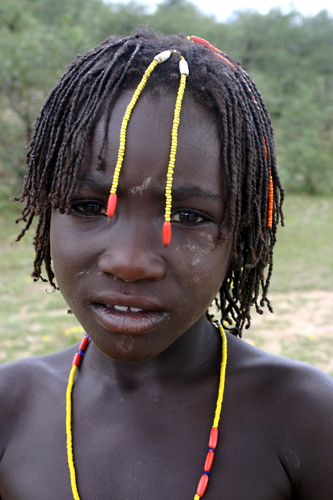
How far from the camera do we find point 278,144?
45.3 feet

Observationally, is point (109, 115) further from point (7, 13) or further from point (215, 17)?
point (215, 17)

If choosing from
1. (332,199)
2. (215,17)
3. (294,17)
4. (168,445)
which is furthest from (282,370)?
A: (215,17)

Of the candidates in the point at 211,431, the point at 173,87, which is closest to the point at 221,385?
the point at 211,431

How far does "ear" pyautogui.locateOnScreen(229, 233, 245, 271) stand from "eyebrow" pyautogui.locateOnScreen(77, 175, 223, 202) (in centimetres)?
23

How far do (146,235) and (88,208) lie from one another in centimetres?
22

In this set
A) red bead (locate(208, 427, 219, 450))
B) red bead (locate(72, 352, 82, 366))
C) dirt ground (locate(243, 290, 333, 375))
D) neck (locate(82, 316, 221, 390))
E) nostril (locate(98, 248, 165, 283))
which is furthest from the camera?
dirt ground (locate(243, 290, 333, 375))

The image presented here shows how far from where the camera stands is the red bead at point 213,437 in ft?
4.64

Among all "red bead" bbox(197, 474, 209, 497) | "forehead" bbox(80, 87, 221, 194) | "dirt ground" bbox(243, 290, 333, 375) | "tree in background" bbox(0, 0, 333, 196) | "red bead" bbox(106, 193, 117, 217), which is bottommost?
"dirt ground" bbox(243, 290, 333, 375)

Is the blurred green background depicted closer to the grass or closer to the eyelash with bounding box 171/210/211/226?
the grass

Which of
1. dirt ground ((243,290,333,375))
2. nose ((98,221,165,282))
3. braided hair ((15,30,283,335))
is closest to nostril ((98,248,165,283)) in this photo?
nose ((98,221,165,282))

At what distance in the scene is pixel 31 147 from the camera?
5.03 ft

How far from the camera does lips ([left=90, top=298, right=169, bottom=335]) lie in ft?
4.13

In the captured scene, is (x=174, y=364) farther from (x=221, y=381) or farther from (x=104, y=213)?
(x=104, y=213)

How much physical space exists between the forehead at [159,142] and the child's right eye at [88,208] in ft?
0.28
